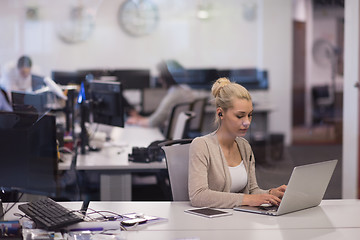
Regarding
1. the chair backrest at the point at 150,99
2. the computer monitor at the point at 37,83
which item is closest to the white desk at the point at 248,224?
the computer monitor at the point at 37,83

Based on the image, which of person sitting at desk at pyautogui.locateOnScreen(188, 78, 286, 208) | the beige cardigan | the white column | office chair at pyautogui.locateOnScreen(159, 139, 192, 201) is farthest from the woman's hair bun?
the white column

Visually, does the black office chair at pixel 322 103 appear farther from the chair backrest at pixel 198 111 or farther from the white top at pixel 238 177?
the white top at pixel 238 177

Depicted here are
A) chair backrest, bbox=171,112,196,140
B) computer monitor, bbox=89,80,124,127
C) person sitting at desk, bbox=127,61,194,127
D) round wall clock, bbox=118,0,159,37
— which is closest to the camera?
computer monitor, bbox=89,80,124,127

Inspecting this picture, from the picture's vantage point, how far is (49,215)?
227cm

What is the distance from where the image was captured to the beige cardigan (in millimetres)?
2553

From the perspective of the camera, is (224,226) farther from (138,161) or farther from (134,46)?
(134,46)

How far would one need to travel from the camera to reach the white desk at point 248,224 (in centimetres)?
214

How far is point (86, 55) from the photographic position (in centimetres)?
949

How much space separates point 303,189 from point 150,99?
5.51m

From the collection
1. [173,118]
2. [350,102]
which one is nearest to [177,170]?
[173,118]

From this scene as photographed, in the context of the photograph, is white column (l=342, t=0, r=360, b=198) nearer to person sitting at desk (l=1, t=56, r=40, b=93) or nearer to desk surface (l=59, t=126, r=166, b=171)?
desk surface (l=59, t=126, r=166, b=171)

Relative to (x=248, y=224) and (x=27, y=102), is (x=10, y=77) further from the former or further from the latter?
(x=248, y=224)

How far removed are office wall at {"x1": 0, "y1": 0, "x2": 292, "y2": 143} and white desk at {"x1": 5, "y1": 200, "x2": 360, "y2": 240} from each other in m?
6.92

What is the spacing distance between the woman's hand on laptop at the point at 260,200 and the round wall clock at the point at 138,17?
24.1 feet
